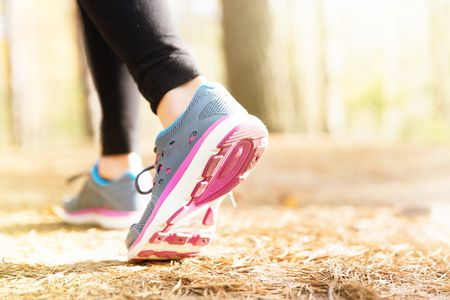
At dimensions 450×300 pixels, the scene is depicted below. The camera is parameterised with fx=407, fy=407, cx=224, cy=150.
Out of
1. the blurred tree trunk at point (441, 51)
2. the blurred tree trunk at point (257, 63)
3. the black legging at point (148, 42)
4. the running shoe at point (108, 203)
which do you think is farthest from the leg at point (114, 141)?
the blurred tree trunk at point (441, 51)

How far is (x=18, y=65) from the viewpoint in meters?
8.20

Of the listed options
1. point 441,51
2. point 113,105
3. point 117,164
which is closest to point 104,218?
point 117,164

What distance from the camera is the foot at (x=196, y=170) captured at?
83 cm

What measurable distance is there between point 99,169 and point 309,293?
928mm

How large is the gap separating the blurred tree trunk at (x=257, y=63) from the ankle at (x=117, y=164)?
7.48ft

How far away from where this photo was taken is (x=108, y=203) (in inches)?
53.3

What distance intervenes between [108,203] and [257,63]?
254cm

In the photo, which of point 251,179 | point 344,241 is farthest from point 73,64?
point 344,241

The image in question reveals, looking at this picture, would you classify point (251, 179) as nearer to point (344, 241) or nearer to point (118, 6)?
point (344, 241)

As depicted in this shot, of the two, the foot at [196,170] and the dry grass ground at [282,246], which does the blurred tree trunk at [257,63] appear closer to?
the dry grass ground at [282,246]

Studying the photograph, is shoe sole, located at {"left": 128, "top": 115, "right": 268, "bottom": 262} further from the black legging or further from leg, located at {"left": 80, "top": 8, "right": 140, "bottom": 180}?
leg, located at {"left": 80, "top": 8, "right": 140, "bottom": 180}

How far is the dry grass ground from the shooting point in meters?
0.74

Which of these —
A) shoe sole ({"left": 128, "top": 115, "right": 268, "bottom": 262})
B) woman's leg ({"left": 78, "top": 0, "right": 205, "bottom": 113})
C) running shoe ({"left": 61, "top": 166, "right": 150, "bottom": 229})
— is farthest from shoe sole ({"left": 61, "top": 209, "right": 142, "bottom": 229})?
woman's leg ({"left": 78, "top": 0, "right": 205, "bottom": 113})

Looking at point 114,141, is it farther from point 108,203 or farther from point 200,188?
point 200,188
